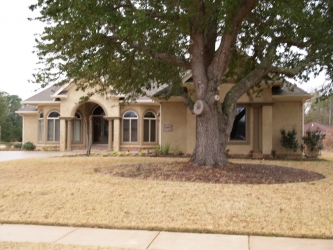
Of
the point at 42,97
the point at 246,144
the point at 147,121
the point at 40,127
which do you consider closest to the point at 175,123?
the point at 246,144

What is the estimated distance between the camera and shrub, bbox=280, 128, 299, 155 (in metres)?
20.2

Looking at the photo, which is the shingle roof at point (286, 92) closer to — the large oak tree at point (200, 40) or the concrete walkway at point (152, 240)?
the large oak tree at point (200, 40)

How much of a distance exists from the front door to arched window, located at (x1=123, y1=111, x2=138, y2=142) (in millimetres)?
2781

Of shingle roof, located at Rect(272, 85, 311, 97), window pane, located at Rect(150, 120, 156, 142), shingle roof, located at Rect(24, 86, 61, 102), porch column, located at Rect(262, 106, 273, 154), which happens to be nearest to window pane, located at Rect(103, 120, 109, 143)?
window pane, located at Rect(150, 120, 156, 142)

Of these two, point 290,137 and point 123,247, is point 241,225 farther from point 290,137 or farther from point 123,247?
point 290,137

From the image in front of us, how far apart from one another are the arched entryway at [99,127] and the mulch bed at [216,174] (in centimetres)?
1604

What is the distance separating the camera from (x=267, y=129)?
20.1 meters

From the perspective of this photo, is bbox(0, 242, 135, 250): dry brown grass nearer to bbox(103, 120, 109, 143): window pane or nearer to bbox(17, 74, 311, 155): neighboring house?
bbox(17, 74, 311, 155): neighboring house

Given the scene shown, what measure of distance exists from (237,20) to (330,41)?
3.46 meters

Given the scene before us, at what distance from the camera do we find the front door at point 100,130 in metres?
29.3

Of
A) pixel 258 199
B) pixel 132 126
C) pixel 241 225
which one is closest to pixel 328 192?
pixel 258 199

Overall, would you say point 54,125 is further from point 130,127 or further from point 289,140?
point 289,140

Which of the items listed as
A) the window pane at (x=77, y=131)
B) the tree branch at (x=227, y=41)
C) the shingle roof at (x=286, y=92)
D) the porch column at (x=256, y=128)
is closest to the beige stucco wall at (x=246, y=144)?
the porch column at (x=256, y=128)

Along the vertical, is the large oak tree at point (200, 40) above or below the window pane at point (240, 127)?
above
